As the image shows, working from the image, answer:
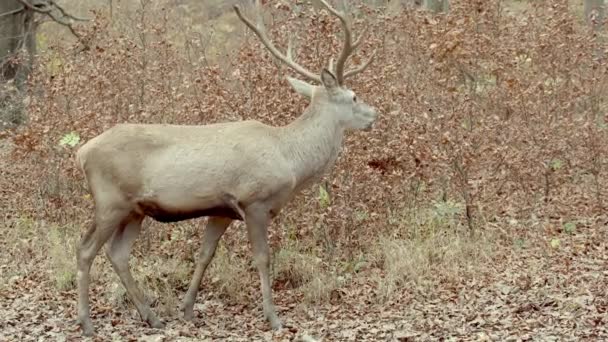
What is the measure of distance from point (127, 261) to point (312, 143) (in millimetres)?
1944

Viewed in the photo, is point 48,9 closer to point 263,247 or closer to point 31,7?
point 31,7

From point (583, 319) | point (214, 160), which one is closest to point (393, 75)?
point (214, 160)

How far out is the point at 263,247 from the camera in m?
8.86

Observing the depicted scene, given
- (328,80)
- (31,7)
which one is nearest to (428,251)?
(328,80)

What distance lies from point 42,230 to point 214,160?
3.65 m

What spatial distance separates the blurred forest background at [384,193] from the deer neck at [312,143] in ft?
3.27

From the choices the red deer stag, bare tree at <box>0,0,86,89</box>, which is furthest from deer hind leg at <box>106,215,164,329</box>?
bare tree at <box>0,0,86,89</box>

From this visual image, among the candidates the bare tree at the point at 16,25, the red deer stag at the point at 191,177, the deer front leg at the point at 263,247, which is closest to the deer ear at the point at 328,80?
the red deer stag at the point at 191,177

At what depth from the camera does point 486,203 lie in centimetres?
1083

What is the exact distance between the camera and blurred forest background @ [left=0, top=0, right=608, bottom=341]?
9.06 metres

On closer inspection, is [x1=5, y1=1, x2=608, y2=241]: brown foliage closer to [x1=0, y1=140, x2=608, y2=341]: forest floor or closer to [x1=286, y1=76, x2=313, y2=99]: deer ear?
[x1=0, y1=140, x2=608, y2=341]: forest floor

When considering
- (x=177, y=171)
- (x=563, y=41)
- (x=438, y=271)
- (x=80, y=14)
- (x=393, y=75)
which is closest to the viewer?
(x=177, y=171)

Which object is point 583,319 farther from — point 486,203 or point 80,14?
point 80,14

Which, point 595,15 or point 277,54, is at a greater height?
point 595,15
